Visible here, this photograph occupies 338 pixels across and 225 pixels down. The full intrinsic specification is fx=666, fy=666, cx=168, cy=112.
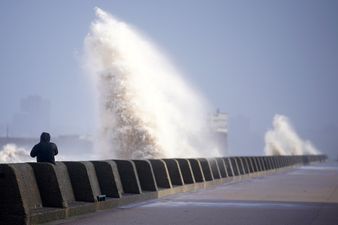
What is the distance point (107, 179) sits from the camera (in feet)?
43.1

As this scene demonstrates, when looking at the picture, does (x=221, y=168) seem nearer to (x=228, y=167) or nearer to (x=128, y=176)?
(x=228, y=167)

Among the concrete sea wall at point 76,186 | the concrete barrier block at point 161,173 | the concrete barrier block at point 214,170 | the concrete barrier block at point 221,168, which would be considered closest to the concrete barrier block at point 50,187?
the concrete sea wall at point 76,186

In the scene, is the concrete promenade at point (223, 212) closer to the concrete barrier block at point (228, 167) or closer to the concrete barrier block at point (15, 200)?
the concrete barrier block at point (15, 200)

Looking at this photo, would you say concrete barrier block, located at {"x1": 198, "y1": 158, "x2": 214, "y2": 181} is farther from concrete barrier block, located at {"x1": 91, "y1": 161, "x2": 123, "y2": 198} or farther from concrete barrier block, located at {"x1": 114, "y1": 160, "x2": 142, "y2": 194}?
concrete barrier block, located at {"x1": 91, "y1": 161, "x2": 123, "y2": 198}

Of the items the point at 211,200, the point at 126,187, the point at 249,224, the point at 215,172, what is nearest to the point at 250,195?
the point at 211,200

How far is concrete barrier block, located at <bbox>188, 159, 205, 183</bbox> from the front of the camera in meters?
20.6

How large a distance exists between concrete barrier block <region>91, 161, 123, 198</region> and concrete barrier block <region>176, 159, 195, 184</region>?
20.8ft

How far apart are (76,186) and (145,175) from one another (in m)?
3.88

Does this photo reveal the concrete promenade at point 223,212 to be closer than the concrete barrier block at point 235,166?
Yes

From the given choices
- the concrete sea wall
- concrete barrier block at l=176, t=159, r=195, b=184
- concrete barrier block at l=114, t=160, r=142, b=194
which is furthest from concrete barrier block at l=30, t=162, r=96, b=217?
concrete barrier block at l=176, t=159, r=195, b=184

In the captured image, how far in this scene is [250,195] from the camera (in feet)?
52.7

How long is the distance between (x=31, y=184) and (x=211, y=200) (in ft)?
17.5

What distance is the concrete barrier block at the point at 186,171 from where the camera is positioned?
19422 mm

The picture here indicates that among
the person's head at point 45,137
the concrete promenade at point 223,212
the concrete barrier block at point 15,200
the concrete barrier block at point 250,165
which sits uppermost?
the person's head at point 45,137
